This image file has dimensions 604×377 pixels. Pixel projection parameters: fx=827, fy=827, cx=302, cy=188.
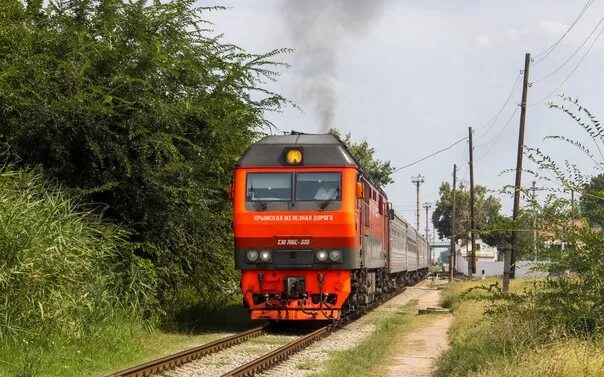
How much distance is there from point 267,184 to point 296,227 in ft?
3.46

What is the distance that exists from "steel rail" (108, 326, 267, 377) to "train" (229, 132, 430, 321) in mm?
1127

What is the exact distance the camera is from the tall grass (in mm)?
10688

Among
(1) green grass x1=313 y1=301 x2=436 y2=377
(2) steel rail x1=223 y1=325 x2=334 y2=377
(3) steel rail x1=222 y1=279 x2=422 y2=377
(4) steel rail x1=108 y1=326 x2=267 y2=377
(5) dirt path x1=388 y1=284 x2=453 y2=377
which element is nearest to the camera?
(4) steel rail x1=108 y1=326 x2=267 y2=377


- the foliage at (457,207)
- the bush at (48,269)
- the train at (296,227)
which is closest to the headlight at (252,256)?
the train at (296,227)

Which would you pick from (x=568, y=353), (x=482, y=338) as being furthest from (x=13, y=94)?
(x=568, y=353)

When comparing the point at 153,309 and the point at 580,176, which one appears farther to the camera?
the point at 153,309

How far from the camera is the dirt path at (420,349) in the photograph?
12.0 meters

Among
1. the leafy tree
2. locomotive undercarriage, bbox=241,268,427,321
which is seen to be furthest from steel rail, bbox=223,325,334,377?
the leafy tree

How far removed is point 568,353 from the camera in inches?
351

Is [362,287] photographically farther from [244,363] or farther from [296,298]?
[244,363]

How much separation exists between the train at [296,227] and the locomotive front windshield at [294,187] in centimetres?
2

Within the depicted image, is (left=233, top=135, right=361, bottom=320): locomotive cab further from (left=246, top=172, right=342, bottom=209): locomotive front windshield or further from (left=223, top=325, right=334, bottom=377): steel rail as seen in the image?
(left=223, top=325, right=334, bottom=377): steel rail

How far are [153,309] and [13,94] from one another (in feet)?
15.3

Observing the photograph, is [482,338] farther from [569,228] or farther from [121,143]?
[121,143]
